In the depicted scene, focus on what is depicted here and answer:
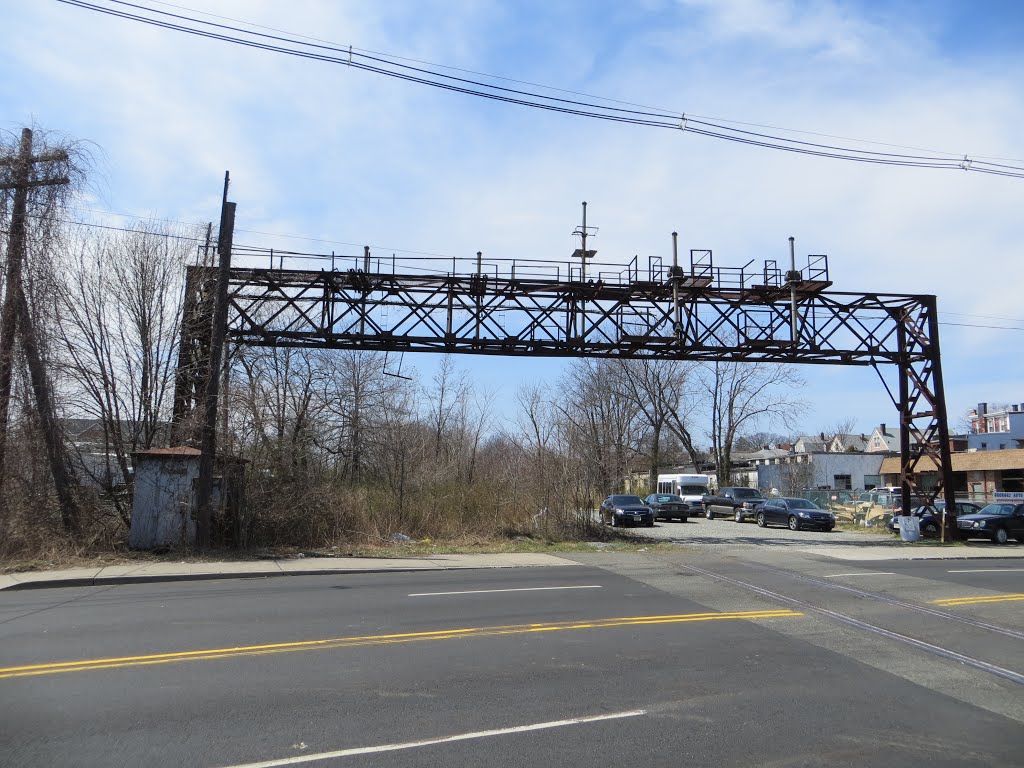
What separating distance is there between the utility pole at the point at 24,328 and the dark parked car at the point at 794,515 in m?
28.0

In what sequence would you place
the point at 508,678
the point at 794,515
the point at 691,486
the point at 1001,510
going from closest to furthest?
the point at 508,678, the point at 1001,510, the point at 794,515, the point at 691,486

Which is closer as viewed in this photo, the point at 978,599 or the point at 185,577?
the point at 978,599

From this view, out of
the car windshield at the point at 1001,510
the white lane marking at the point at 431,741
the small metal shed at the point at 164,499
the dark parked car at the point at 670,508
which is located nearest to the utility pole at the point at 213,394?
the small metal shed at the point at 164,499

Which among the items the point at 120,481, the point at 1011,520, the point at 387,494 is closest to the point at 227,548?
the point at 120,481

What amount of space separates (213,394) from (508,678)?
13.3 meters

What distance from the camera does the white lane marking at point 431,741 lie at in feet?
15.5

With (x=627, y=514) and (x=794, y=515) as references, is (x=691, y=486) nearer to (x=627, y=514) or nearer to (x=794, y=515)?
(x=794, y=515)

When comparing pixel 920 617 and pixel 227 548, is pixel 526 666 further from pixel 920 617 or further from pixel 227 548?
pixel 227 548

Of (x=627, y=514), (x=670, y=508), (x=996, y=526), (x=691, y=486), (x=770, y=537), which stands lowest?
(x=770, y=537)

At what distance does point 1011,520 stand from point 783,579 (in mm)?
16599

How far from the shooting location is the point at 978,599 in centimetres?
1177

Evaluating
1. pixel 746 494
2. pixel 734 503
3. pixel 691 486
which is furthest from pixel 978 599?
pixel 691 486

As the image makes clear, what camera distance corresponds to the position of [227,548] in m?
17.4

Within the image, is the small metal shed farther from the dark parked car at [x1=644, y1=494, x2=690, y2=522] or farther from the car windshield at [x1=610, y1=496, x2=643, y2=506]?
the dark parked car at [x1=644, y1=494, x2=690, y2=522]
